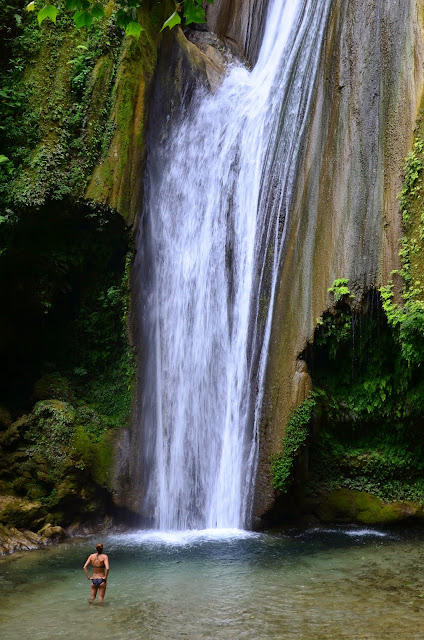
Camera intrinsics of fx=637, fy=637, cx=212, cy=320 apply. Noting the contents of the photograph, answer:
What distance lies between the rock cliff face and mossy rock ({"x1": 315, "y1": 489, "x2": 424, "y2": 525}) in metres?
1.21

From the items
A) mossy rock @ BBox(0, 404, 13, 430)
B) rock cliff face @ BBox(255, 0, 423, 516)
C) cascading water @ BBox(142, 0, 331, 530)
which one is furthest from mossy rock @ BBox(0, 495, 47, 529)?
rock cliff face @ BBox(255, 0, 423, 516)

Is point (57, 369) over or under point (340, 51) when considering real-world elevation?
under

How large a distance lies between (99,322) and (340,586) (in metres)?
6.37

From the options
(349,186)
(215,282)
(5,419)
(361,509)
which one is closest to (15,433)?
(5,419)

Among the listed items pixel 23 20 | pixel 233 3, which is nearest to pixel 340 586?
pixel 23 20

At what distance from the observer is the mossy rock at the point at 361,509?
1010cm

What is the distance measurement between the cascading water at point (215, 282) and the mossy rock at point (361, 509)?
56.0 inches

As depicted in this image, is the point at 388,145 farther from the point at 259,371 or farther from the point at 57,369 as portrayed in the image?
the point at 57,369

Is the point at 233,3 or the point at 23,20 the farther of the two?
the point at 233,3

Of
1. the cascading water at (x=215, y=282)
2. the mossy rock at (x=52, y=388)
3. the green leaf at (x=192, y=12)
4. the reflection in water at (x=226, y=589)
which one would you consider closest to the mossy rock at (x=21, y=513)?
the reflection in water at (x=226, y=589)

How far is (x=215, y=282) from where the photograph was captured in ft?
36.8

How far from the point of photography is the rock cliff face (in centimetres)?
1004

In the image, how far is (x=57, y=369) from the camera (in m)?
11.5

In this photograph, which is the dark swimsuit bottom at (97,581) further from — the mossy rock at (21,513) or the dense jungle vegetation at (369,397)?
the dense jungle vegetation at (369,397)
